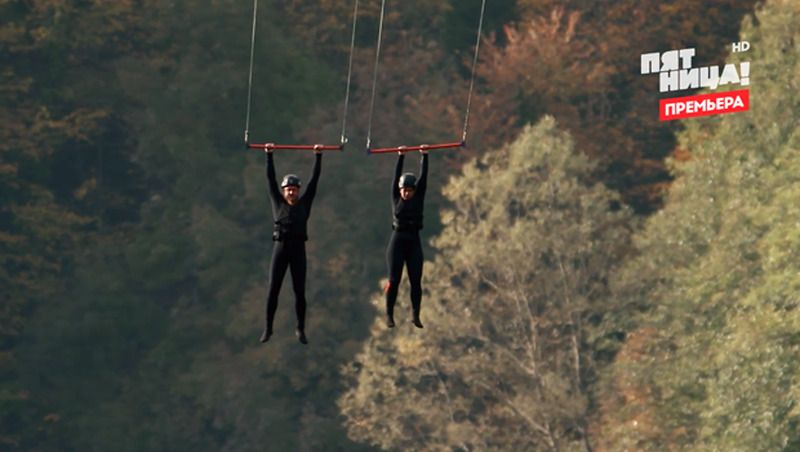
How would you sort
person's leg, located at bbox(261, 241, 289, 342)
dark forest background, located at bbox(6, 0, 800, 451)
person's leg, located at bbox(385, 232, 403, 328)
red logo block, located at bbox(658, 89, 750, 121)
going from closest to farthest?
person's leg, located at bbox(261, 241, 289, 342)
person's leg, located at bbox(385, 232, 403, 328)
dark forest background, located at bbox(6, 0, 800, 451)
red logo block, located at bbox(658, 89, 750, 121)

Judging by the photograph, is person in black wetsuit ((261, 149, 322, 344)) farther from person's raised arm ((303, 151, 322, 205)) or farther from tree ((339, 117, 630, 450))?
tree ((339, 117, 630, 450))

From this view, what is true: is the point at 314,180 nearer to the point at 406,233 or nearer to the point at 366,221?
the point at 406,233

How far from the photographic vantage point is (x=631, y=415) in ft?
182

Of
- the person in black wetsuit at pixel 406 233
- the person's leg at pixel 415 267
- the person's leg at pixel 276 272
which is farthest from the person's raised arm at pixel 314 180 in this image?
the person's leg at pixel 415 267

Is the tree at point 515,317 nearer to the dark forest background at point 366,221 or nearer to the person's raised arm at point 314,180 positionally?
the dark forest background at point 366,221

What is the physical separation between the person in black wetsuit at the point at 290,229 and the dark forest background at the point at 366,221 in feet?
94.8

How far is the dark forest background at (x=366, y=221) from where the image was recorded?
56.7m

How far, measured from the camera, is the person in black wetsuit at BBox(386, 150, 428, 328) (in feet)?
85.0

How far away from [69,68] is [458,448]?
1628 centimetres

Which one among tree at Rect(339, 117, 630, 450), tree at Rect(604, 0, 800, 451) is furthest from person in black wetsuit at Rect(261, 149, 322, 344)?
tree at Rect(339, 117, 630, 450)

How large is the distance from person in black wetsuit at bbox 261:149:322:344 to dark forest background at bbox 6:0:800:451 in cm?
2889

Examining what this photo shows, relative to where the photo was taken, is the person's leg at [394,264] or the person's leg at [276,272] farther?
the person's leg at [394,264]

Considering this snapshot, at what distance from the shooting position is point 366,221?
65.8 metres

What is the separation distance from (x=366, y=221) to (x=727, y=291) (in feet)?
45.6
